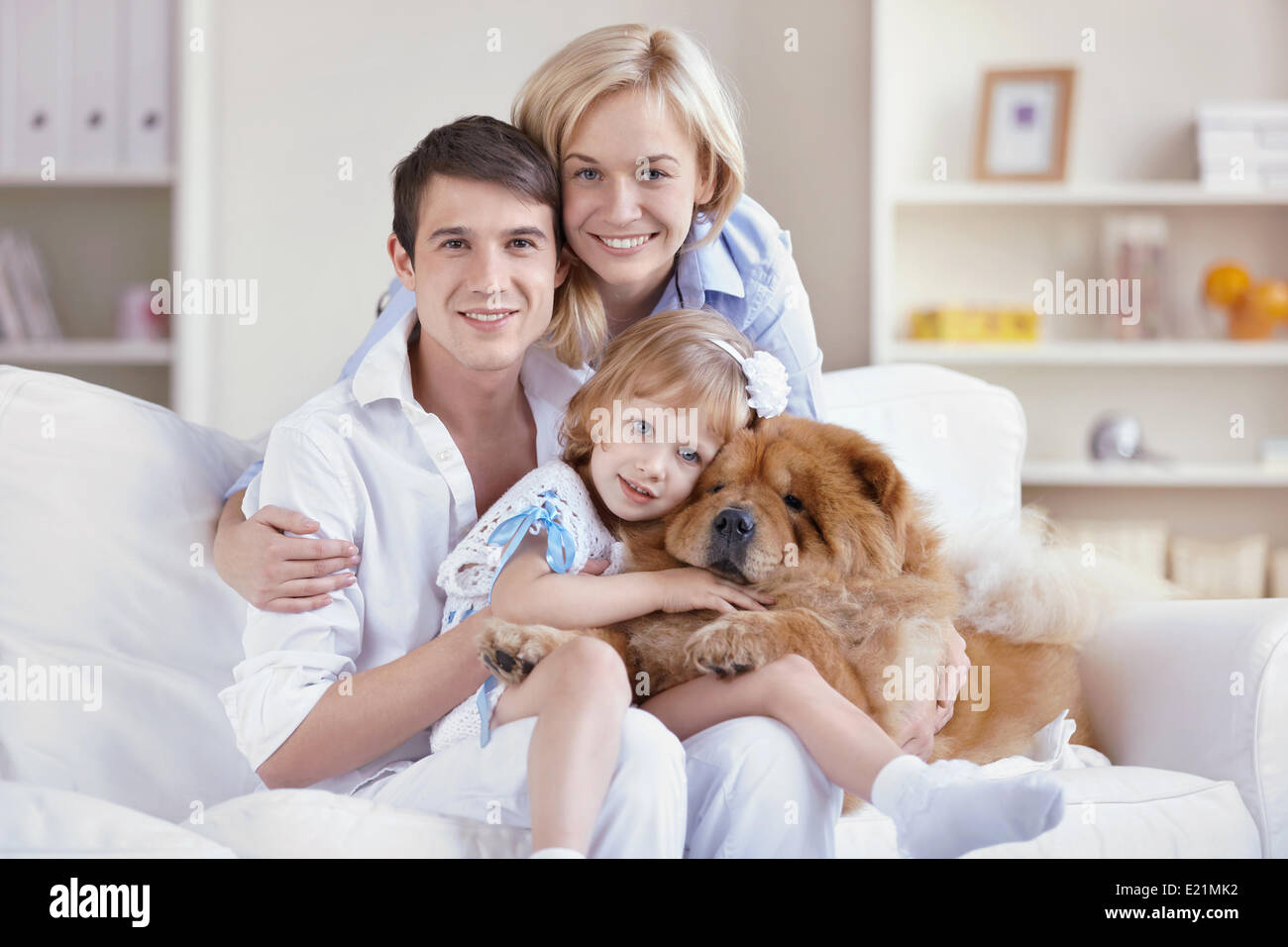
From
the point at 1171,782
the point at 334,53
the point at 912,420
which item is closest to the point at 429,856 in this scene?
the point at 1171,782

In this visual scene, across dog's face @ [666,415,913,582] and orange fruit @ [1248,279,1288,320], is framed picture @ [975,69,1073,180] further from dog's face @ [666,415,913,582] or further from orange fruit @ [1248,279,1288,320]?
dog's face @ [666,415,913,582]

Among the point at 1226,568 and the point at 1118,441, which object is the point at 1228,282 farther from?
the point at 1226,568

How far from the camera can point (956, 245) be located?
133 inches

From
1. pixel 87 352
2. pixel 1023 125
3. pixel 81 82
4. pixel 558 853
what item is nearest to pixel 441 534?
pixel 558 853

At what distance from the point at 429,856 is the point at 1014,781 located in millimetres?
595

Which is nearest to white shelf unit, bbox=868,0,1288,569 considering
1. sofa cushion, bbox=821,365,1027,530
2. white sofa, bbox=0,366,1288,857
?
sofa cushion, bbox=821,365,1027,530

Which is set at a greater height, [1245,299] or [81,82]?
[81,82]

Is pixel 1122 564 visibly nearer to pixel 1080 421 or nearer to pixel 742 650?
pixel 742 650

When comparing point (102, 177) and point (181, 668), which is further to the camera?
point (102, 177)

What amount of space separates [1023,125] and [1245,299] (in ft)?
2.64

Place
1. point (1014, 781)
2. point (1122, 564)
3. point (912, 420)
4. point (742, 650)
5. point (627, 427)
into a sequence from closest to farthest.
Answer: point (1014, 781)
point (742, 650)
point (627, 427)
point (1122, 564)
point (912, 420)

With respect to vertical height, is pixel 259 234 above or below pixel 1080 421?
above

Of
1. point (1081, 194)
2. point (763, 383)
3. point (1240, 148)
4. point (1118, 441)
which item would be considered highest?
point (1240, 148)

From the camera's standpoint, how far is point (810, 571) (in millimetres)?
1367
